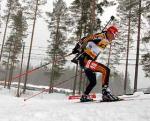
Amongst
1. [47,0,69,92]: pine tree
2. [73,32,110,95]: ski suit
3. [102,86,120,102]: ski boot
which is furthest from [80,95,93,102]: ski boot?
[47,0,69,92]: pine tree

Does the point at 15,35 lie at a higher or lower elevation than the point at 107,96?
higher

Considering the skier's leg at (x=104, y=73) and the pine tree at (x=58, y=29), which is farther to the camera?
the pine tree at (x=58, y=29)

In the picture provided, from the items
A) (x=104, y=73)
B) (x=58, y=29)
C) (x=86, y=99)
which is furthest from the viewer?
(x=58, y=29)

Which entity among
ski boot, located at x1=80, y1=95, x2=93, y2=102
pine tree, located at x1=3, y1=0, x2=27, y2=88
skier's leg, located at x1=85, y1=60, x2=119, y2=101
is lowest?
ski boot, located at x1=80, y1=95, x2=93, y2=102

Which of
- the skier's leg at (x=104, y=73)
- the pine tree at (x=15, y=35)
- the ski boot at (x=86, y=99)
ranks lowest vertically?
the ski boot at (x=86, y=99)

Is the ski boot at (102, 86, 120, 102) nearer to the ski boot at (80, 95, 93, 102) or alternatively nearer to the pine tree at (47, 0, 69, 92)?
the ski boot at (80, 95, 93, 102)

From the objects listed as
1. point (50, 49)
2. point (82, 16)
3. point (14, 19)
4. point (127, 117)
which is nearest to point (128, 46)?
point (82, 16)

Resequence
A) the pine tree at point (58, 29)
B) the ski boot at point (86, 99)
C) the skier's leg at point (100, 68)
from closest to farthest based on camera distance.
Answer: the skier's leg at point (100, 68)
the ski boot at point (86, 99)
the pine tree at point (58, 29)

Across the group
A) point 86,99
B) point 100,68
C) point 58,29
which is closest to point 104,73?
point 100,68

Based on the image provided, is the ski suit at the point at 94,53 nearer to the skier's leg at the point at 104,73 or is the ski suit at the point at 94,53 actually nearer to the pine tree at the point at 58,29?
the skier's leg at the point at 104,73

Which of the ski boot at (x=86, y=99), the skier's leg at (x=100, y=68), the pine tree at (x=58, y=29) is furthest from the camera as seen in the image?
the pine tree at (x=58, y=29)

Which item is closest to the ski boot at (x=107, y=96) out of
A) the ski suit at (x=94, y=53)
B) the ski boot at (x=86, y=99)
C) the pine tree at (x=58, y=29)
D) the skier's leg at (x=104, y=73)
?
the skier's leg at (x=104, y=73)

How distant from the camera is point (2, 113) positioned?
8047mm

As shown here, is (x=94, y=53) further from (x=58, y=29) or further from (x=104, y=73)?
(x=58, y=29)
